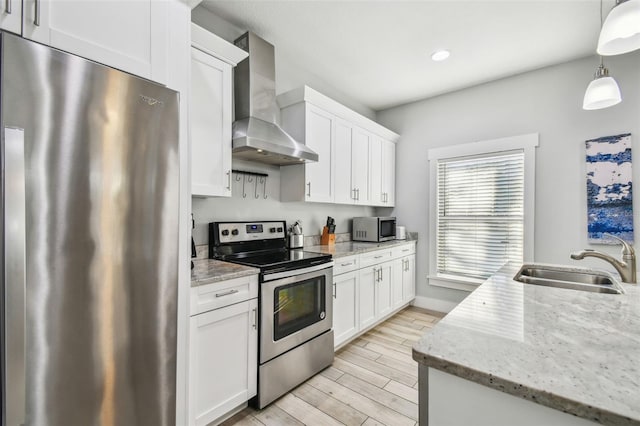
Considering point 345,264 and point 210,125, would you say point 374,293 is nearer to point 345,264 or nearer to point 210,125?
point 345,264

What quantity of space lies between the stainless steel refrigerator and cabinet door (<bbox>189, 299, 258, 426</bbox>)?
18cm

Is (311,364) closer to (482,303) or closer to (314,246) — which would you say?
(314,246)

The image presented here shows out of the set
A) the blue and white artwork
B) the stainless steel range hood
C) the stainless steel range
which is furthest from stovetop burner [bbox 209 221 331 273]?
the blue and white artwork

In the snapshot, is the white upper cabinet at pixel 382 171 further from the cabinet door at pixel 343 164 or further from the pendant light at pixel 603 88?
the pendant light at pixel 603 88

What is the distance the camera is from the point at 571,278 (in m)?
1.93

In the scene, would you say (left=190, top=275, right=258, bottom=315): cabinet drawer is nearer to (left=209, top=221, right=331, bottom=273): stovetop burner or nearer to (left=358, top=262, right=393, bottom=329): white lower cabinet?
(left=209, top=221, right=331, bottom=273): stovetop burner

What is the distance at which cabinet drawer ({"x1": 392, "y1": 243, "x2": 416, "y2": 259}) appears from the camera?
347 centimetres

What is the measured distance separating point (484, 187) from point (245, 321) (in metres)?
3.11

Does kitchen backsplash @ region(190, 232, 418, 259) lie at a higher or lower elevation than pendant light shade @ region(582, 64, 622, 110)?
lower

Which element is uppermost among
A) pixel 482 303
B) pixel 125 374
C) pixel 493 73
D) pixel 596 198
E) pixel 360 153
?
pixel 493 73

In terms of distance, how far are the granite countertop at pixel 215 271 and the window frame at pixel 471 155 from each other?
107 inches

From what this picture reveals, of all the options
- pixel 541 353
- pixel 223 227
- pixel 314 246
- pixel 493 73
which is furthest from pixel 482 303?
pixel 493 73

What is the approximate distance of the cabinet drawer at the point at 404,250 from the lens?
347 centimetres

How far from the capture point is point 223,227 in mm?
2330
